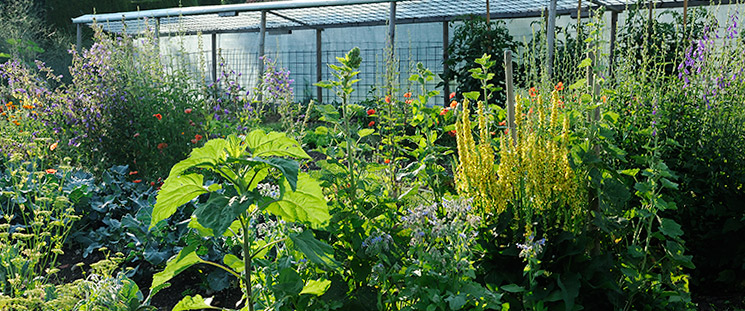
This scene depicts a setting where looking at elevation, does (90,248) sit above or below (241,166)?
below

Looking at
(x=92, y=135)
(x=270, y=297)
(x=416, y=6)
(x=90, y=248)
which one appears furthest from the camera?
(x=416, y=6)

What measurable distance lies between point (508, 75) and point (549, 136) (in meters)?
0.38

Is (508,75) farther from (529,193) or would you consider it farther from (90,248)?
(90,248)

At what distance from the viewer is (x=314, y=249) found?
153 cm

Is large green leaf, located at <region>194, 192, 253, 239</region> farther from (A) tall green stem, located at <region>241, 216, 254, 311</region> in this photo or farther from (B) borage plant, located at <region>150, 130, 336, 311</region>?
(A) tall green stem, located at <region>241, 216, 254, 311</region>

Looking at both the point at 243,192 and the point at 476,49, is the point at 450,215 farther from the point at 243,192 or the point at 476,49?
the point at 476,49

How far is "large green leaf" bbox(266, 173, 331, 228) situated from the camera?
1540 millimetres

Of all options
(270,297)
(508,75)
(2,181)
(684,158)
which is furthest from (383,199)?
(2,181)

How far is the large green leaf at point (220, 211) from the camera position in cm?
137

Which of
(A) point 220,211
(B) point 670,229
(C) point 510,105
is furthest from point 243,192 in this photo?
(B) point 670,229

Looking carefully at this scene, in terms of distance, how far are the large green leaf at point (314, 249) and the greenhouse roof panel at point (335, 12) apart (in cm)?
570

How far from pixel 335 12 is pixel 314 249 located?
8254mm

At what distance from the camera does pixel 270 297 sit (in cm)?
203

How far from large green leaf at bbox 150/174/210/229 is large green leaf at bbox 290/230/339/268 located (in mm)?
268
